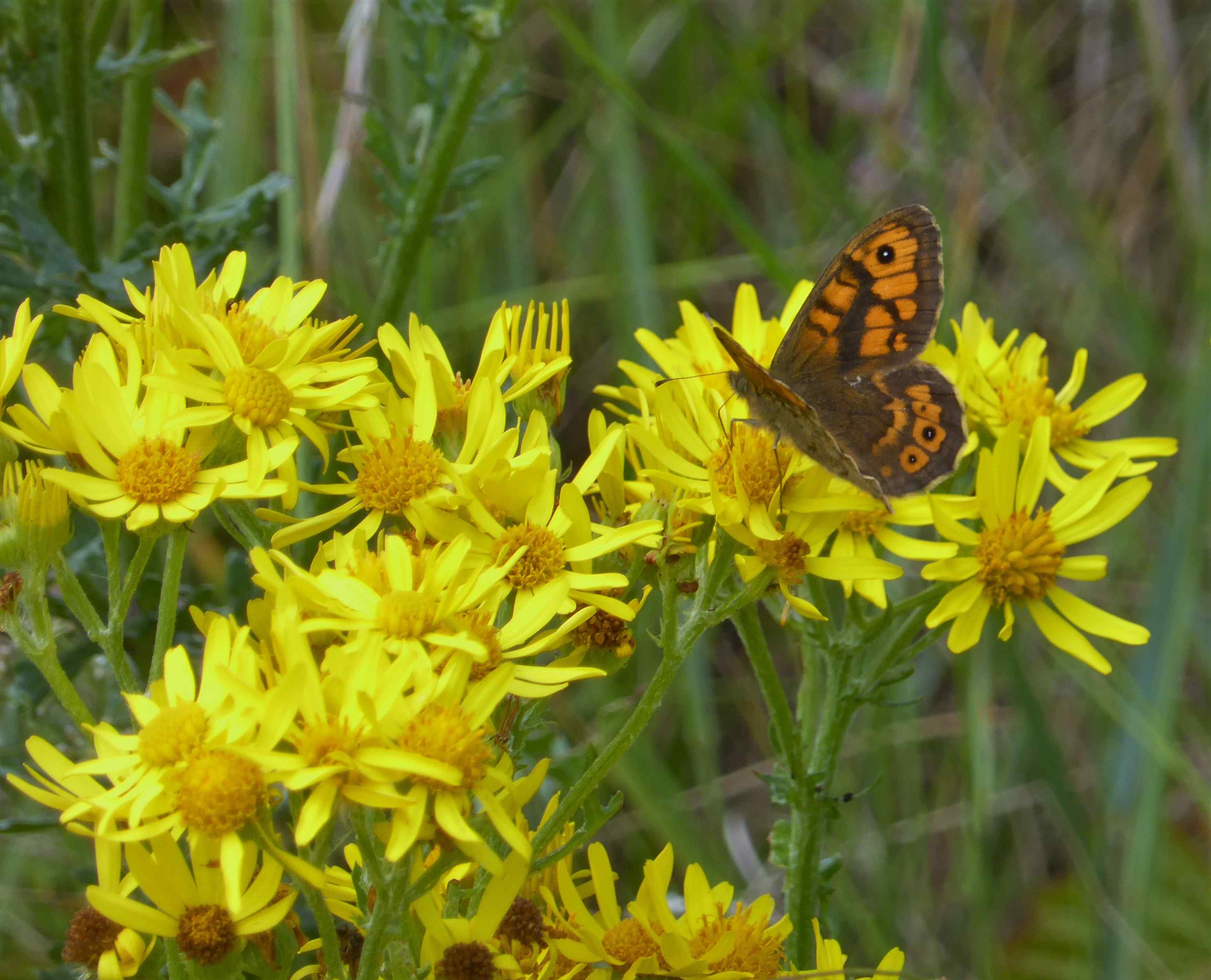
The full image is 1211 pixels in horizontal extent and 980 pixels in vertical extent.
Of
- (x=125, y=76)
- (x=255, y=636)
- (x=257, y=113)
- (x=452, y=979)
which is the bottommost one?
(x=452, y=979)

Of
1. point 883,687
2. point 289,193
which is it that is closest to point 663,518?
point 883,687

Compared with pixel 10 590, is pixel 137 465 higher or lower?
higher

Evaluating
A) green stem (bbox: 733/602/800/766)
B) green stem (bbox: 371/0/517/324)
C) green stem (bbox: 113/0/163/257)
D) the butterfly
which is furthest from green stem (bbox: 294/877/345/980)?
green stem (bbox: 113/0/163/257)

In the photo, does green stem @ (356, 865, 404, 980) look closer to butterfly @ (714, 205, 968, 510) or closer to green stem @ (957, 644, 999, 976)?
butterfly @ (714, 205, 968, 510)

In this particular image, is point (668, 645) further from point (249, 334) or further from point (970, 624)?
point (249, 334)

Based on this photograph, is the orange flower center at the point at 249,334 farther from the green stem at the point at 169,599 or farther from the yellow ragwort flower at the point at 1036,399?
the yellow ragwort flower at the point at 1036,399

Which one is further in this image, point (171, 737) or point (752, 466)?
point (752, 466)

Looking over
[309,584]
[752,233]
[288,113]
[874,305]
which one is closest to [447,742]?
[309,584]

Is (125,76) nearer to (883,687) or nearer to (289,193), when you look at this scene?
(289,193)
